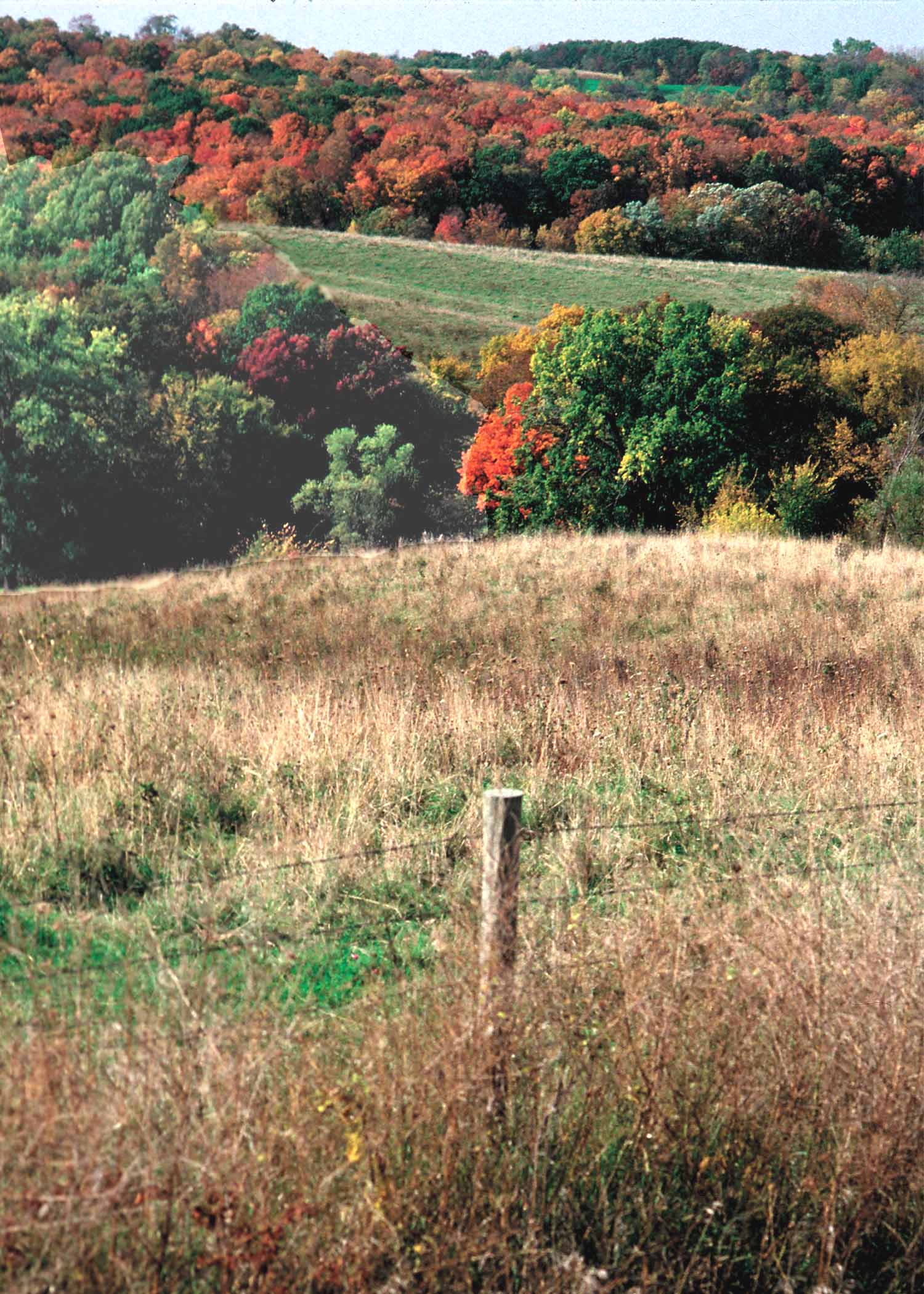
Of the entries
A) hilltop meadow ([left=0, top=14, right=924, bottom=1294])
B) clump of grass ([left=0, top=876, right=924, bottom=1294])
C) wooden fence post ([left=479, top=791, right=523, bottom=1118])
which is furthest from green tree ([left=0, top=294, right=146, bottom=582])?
wooden fence post ([left=479, top=791, right=523, bottom=1118])

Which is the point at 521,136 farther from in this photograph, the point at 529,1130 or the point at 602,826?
the point at 529,1130

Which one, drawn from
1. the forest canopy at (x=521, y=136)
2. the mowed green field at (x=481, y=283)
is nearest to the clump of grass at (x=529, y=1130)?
the forest canopy at (x=521, y=136)

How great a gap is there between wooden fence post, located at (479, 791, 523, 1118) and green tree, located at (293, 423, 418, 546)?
11187 mm

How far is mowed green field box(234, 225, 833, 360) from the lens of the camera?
43.2 metres

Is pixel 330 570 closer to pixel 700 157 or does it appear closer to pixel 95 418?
pixel 95 418

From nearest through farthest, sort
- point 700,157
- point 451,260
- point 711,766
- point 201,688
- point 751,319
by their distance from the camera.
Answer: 1. point 711,766
2. point 201,688
3. point 751,319
4. point 451,260
5. point 700,157

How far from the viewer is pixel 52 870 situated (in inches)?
195

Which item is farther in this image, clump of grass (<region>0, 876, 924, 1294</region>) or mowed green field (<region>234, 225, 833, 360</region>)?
mowed green field (<region>234, 225, 833, 360</region>)

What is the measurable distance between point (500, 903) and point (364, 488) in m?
12.3

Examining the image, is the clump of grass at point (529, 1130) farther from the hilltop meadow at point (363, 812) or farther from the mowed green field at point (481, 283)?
the mowed green field at point (481, 283)

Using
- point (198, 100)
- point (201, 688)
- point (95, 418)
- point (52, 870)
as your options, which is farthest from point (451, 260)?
point (52, 870)

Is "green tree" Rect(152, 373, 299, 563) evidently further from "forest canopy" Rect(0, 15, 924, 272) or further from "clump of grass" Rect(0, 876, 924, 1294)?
"clump of grass" Rect(0, 876, 924, 1294)

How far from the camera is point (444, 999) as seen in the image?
10.6ft

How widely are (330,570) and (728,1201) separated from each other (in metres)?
14.3
